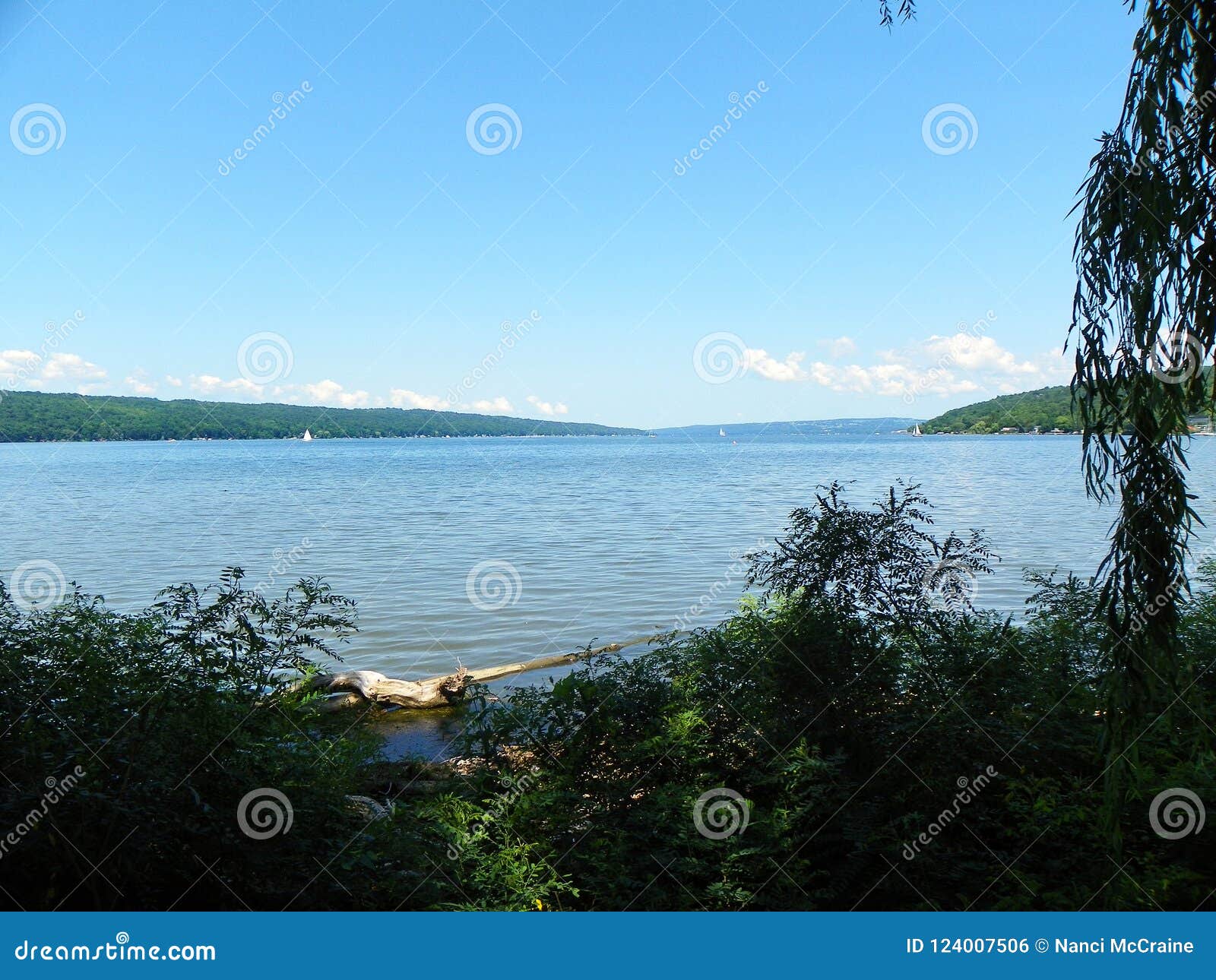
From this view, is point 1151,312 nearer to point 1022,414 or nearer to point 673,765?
point 673,765

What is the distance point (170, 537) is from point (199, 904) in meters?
17.7

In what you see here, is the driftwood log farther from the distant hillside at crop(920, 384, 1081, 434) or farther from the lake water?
the distant hillside at crop(920, 384, 1081, 434)

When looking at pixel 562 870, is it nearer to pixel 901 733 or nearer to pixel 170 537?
pixel 901 733

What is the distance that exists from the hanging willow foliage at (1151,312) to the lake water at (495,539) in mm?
7515

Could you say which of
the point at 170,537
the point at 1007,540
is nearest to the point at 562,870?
the point at 1007,540

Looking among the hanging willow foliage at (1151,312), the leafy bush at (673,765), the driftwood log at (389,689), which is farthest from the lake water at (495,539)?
the hanging willow foliage at (1151,312)

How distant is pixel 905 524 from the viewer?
5453 millimetres

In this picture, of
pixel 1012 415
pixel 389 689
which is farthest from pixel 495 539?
pixel 1012 415

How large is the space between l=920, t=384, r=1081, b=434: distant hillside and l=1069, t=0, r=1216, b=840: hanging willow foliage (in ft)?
0.43

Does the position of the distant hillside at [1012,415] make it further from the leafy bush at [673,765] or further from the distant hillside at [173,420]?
the distant hillside at [173,420]

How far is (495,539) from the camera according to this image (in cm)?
1927

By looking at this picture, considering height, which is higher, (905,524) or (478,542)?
(905,524)

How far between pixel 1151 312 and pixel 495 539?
1731 centimetres

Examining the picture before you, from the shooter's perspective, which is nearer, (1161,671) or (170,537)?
(1161,671)
